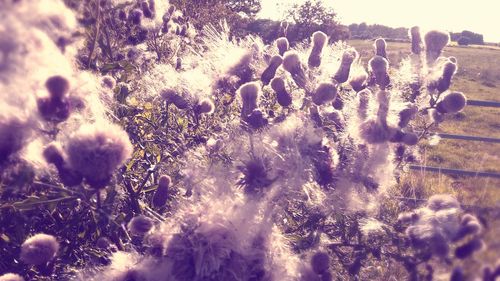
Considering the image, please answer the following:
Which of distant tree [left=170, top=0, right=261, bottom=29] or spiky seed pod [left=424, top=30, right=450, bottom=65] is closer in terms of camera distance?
spiky seed pod [left=424, top=30, right=450, bottom=65]

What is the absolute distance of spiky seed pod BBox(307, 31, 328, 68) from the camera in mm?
2326

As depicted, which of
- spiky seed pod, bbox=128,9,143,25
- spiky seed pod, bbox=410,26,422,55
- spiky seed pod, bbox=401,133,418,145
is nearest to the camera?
spiky seed pod, bbox=401,133,418,145

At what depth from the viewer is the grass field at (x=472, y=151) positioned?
1192mm

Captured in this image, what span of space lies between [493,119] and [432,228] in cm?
1048

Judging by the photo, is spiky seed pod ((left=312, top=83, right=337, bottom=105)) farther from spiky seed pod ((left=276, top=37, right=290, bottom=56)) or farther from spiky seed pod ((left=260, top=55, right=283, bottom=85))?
spiky seed pod ((left=276, top=37, right=290, bottom=56))

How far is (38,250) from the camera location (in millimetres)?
1458

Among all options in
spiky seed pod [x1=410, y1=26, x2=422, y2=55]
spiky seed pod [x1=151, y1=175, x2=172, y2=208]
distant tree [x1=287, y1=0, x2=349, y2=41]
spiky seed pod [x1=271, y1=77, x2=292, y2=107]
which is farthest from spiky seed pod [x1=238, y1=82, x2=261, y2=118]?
distant tree [x1=287, y1=0, x2=349, y2=41]

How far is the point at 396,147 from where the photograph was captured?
6.66 ft

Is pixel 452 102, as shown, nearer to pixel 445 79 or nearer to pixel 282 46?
pixel 445 79

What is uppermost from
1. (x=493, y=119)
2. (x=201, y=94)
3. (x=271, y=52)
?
(x=271, y=52)

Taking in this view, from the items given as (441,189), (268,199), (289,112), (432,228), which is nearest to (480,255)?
(432,228)

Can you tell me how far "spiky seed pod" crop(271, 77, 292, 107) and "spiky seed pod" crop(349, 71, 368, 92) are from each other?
A: 0.39 m

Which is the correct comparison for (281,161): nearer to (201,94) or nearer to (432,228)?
(432,228)

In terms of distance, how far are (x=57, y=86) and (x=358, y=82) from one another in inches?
58.2
